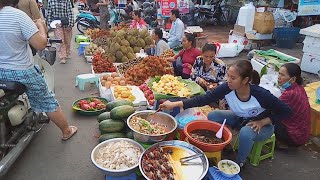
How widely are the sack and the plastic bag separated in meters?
5.19

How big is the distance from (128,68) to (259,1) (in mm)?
5875

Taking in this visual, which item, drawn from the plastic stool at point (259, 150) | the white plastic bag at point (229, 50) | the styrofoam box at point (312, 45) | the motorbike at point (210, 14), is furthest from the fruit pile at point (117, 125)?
the motorbike at point (210, 14)

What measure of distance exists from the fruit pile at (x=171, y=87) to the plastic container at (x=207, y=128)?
2.23 ft

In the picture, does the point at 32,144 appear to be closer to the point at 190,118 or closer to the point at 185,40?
the point at 190,118

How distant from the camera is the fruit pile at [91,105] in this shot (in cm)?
427

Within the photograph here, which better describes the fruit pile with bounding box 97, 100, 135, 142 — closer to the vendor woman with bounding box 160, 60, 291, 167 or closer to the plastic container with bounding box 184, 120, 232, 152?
the vendor woman with bounding box 160, 60, 291, 167

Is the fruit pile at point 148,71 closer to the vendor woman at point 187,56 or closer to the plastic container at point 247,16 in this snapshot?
the vendor woman at point 187,56

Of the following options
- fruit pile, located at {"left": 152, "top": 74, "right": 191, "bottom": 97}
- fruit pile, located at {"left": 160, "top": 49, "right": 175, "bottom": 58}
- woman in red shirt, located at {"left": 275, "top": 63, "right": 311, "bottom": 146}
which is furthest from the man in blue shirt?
woman in red shirt, located at {"left": 275, "top": 63, "right": 311, "bottom": 146}

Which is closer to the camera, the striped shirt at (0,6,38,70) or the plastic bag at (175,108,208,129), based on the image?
the striped shirt at (0,6,38,70)

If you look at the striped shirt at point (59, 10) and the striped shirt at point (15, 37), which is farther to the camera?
the striped shirt at point (59, 10)

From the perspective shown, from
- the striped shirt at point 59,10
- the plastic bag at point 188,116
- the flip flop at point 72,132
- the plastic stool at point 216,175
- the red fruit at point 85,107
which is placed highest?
the striped shirt at point 59,10

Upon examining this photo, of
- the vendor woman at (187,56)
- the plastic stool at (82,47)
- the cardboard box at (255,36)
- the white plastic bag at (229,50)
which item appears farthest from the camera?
the cardboard box at (255,36)

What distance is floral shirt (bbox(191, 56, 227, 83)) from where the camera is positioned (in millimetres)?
4035

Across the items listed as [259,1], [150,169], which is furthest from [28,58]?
[259,1]
